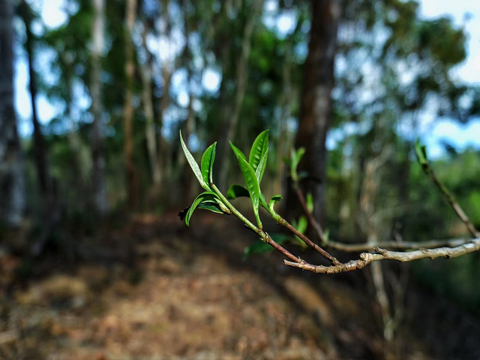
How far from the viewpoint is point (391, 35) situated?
9.79 meters

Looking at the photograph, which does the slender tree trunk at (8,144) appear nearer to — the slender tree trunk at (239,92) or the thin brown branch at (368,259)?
the slender tree trunk at (239,92)

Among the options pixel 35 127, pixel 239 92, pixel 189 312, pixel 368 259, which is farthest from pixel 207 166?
pixel 239 92

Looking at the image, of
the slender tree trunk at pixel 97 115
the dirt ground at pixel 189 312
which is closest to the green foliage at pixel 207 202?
A: the dirt ground at pixel 189 312

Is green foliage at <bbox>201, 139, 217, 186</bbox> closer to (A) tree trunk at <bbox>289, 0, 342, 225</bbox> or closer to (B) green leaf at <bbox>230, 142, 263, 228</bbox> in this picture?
(B) green leaf at <bbox>230, 142, 263, 228</bbox>

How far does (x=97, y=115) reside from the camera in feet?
20.0

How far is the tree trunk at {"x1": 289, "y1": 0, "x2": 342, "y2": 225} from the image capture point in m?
2.44

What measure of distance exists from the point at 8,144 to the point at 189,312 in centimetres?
312

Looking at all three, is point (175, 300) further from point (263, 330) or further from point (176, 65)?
point (176, 65)

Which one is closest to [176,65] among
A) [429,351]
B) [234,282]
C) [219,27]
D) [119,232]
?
[219,27]

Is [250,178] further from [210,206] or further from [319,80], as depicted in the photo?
[319,80]

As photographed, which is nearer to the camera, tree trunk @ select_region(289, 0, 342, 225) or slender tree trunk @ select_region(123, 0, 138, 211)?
tree trunk @ select_region(289, 0, 342, 225)

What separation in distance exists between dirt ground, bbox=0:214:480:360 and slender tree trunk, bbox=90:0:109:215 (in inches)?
86.9

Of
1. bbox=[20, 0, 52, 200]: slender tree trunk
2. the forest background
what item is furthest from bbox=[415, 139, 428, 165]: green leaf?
bbox=[20, 0, 52, 200]: slender tree trunk

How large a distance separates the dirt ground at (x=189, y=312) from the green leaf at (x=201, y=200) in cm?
211
